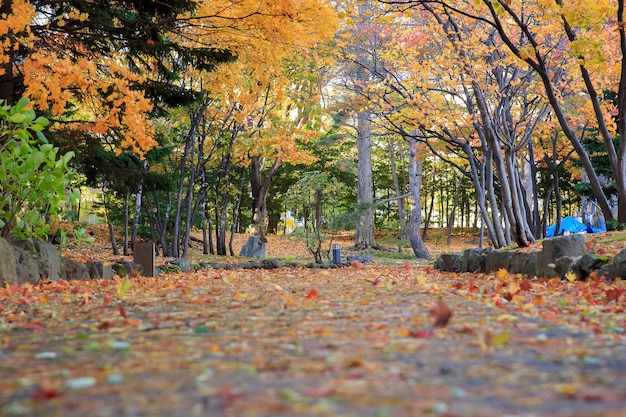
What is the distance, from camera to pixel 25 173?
209 inches

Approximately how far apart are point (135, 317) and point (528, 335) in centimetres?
195

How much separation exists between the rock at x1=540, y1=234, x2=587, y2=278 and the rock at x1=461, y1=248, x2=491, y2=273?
94.6 inches

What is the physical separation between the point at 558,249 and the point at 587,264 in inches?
25.3

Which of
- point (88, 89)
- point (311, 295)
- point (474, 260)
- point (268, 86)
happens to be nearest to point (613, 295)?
point (311, 295)

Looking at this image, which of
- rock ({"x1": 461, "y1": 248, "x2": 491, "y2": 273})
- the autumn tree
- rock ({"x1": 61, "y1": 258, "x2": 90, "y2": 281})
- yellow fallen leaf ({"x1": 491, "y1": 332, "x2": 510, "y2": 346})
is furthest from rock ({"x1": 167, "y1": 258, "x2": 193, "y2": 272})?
yellow fallen leaf ({"x1": 491, "y1": 332, "x2": 510, "y2": 346})

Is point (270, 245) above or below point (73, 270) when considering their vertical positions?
above

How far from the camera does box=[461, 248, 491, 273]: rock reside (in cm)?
830

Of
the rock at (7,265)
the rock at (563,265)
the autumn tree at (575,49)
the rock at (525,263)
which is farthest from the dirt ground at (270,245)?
the rock at (563,265)

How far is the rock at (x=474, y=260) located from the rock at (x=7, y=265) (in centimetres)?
599

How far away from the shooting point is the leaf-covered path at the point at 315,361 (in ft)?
4.37

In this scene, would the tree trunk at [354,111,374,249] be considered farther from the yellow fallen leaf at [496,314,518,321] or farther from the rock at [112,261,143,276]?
the yellow fallen leaf at [496,314,518,321]

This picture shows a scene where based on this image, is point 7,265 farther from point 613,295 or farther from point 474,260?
point 474,260

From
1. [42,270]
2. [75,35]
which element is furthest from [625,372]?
[75,35]

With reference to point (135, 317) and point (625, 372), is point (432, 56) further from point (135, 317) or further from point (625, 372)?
point (625, 372)
